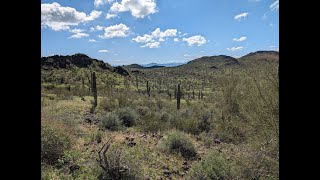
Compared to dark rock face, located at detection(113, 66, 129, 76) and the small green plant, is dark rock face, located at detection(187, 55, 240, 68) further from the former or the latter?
the small green plant

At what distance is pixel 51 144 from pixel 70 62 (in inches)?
3385

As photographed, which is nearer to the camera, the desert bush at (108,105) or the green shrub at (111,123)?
the green shrub at (111,123)

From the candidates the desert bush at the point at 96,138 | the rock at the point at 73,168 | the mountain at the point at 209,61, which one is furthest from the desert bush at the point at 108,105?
the mountain at the point at 209,61

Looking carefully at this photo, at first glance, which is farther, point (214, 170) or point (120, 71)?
point (120, 71)

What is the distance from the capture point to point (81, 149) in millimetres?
15203

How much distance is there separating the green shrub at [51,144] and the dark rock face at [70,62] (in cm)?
7706

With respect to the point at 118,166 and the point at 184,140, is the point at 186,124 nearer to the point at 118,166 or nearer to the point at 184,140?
the point at 184,140

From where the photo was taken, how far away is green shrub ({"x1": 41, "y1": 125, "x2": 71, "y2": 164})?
42.3 feet

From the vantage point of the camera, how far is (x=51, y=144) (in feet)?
43.2

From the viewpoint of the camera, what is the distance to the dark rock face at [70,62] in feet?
297

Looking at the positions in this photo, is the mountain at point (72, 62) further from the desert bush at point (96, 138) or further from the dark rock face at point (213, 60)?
the desert bush at point (96, 138)

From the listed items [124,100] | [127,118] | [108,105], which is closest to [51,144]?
[127,118]
